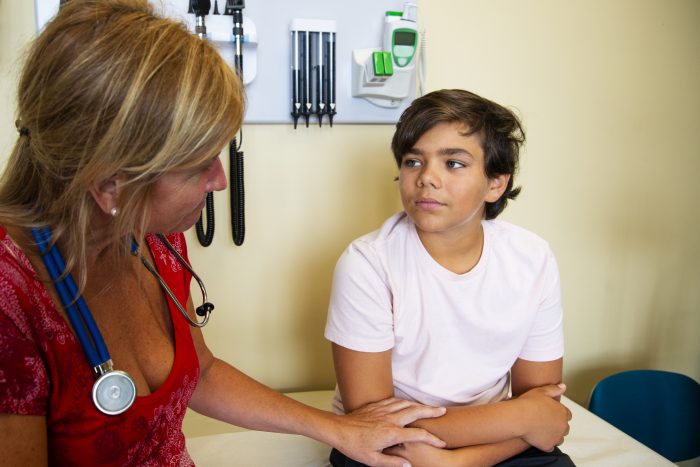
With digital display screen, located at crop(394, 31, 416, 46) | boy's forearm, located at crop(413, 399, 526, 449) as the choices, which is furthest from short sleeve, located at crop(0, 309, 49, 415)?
digital display screen, located at crop(394, 31, 416, 46)

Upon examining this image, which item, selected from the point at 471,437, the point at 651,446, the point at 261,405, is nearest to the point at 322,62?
the point at 261,405

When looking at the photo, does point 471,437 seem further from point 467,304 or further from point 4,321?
point 4,321

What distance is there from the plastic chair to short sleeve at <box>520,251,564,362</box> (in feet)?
1.86

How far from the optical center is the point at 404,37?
1539 millimetres

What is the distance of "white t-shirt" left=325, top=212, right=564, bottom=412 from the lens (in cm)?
123

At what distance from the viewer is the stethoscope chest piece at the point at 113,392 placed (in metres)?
0.78

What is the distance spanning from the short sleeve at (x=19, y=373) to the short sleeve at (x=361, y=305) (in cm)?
62

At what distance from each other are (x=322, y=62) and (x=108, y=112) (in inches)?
36.5

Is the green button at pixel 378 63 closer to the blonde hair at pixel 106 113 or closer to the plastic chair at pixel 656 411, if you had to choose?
the blonde hair at pixel 106 113

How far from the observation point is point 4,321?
687mm

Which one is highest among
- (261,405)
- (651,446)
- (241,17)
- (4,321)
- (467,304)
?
(241,17)

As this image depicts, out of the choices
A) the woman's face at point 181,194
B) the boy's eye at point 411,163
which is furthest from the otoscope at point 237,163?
the woman's face at point 181,194

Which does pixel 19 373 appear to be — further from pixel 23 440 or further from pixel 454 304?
pixel 454 304

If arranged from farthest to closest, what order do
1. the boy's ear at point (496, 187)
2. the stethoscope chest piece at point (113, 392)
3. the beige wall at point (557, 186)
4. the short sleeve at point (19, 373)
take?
the beige wall at point (557, 186), the boy's ear at point (496, 187), the stethoscope chest piece at point (113, 392), the short sleeve at point (19, 373)
